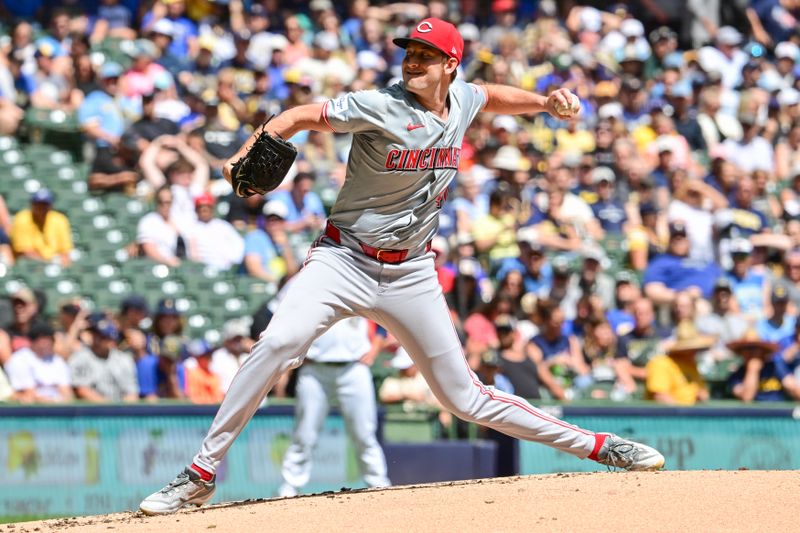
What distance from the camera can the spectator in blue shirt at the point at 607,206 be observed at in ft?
41.5

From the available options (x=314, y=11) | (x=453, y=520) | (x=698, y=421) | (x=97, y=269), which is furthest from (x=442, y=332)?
(x=314, y=11)

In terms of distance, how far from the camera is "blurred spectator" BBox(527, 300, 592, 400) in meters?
10.3

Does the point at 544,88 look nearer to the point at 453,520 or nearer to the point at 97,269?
the point at 97,269

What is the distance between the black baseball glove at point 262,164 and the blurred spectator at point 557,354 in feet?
16.9

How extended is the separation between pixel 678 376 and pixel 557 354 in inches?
38.1

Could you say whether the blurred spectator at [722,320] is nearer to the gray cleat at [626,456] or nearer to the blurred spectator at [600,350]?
the blurred spectator at [600,350]

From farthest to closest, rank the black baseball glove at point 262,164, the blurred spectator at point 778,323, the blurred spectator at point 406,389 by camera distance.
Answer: the blurred spectator at point 778,323, the blurred spectator at point 406,389, the black baseball glove at point 262,164

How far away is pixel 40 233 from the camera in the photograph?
1093 centimetres

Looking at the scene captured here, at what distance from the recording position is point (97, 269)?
1088 centimetres

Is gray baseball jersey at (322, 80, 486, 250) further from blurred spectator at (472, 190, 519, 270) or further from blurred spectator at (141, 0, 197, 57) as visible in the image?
blurred spectator at (141, 0, 197, 57)

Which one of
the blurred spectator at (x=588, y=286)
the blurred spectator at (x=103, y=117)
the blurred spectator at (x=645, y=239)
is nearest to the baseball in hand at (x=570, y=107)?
the blurred spectator at (x=588, y=286)

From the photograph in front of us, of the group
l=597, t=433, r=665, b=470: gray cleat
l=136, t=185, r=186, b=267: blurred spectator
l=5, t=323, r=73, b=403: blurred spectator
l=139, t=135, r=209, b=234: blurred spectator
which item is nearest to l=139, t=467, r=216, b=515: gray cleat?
l=597, t=433, r=665, b=470: gray cleat

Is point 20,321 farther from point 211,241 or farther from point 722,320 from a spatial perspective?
point 722,320

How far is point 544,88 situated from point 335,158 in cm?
288
